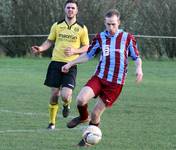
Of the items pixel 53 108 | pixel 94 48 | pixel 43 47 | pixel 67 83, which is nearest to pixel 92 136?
pixel 94 48

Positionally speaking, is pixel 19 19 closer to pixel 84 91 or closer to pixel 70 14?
pixel 70 14

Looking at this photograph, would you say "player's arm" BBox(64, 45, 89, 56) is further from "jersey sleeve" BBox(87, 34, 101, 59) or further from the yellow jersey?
"jersey sleeve" BBox(87, 34, 101, 59)

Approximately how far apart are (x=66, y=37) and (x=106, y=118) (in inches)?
74.8

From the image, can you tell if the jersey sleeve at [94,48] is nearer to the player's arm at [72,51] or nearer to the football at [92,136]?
the football at [92,136]

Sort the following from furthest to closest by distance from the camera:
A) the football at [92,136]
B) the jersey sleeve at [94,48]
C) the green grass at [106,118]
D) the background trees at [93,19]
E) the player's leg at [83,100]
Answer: the background trees at [93,19] → the jersey sleeve at [94,48] → the green grass at [106,118] → the player's leg at [83,100] → the football at [92,136]

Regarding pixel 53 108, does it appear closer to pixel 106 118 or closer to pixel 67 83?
pixel 67 83

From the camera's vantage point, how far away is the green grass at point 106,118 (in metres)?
9.57

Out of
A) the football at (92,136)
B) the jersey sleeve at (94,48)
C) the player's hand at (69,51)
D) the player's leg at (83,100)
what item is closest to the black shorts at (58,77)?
the player's hand at (69,51)

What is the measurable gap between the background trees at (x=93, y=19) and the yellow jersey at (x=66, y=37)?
20.7 metres

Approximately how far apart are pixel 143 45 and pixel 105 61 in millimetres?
22789

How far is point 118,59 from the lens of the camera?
9523 millimetres

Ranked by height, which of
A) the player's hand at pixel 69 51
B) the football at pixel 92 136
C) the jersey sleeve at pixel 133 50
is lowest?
the football at pixel 92 136

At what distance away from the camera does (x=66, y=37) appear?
11.4 metres

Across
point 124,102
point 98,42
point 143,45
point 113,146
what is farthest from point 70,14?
point 143,45
